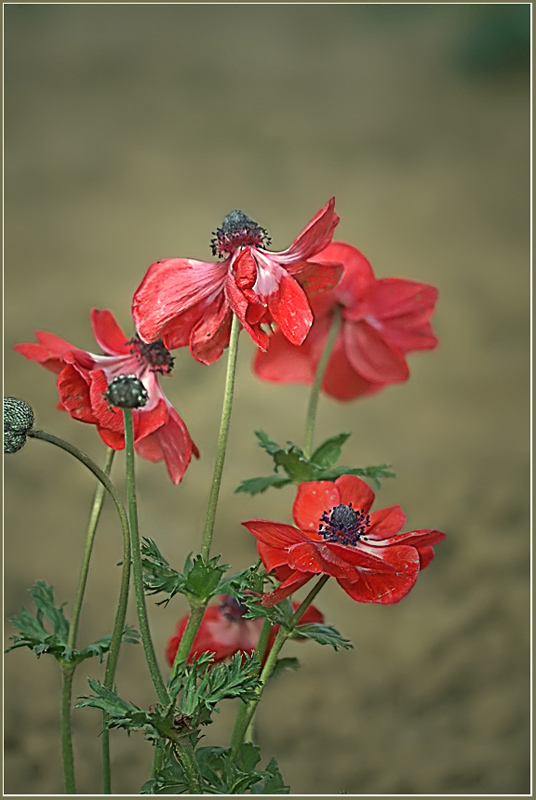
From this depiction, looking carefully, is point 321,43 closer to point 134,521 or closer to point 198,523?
point 198,523

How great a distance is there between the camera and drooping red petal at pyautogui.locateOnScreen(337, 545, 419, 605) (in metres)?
0.40

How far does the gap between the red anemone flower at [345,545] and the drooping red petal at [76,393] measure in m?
0.10

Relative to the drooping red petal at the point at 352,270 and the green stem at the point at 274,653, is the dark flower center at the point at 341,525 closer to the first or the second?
the green stem at the point at 274,653

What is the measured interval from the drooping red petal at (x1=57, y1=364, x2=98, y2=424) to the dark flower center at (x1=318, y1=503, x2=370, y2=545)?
123 millimetres

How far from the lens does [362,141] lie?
7.70 ft

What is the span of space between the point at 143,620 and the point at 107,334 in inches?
7.1

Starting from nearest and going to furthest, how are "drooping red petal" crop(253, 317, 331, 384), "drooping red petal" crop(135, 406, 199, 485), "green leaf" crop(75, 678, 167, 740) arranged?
"green leaf" crop(75, 678, 167, 740)
"drooping red petal" crop(135, 406, 199, 485)
"drooping red petal" crop(253, 317, 331, 384)

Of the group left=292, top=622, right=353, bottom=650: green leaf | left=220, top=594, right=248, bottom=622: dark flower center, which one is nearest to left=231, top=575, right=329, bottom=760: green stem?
left=292, top=622, right=353, bottom=650: green leaf

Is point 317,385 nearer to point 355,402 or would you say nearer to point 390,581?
point 390,581

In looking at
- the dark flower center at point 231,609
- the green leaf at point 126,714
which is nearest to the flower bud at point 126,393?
the green leaf at point 126,714

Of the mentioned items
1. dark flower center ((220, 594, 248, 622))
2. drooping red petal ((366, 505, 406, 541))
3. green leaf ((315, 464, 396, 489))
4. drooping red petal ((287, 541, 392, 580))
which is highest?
green leaf ((315, 464, 396, 489))

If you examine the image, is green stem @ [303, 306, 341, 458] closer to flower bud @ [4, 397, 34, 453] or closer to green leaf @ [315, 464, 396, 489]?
green leaf @ [315, 464, 396, 489]

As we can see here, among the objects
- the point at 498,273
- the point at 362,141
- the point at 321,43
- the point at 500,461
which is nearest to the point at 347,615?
the point at 500,461

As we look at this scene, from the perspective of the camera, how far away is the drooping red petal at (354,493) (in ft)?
1.53
